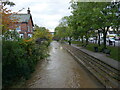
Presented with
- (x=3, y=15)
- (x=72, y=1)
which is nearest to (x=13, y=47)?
(x=3, y=15)

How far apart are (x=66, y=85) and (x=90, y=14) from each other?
873 centimetres

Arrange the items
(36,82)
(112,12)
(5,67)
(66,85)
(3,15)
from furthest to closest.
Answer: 1. (112,12)
2. (3,15)
3. (36,82)
4. (66,85)
5. (5,67)

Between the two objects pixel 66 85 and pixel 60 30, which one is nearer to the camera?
pixel 66 85

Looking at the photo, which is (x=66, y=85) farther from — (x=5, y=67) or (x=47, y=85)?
(x=5, y=67)

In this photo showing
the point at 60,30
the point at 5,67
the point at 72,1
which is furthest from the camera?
the point at 60,30

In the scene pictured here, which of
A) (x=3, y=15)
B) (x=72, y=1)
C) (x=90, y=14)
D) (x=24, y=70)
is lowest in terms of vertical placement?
(x=24, y=70)

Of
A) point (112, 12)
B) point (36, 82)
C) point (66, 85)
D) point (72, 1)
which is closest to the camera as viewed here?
point (66, 85)

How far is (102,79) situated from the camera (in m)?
5.99

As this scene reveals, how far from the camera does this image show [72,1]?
19719 mm

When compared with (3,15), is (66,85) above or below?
below

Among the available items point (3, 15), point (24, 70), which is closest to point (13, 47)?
point (24, 70)

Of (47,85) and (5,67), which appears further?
(47,85)

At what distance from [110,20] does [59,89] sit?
32.2 feet

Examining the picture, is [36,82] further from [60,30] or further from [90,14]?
[60,30]
